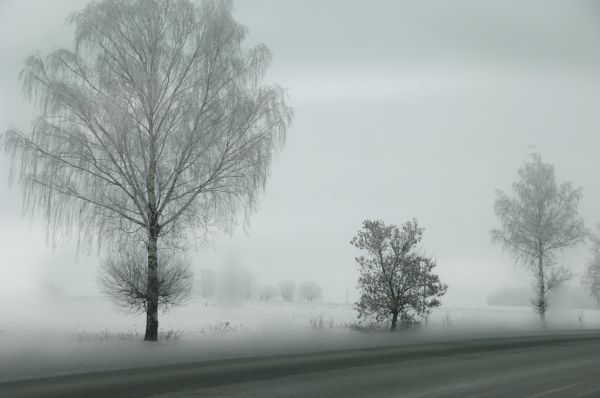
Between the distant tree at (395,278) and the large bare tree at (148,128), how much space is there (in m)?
8.28

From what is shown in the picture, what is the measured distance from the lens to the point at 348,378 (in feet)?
31.7

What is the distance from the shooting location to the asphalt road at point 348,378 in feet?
27.0

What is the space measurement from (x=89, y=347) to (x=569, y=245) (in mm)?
34766

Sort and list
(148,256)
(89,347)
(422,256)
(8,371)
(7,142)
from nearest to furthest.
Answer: (8,371), (89,347), (7,142), (148,256), (422,256)

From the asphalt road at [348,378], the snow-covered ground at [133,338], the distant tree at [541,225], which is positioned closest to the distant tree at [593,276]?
the distant tree at [541,225]

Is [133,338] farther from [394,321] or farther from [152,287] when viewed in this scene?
[394,321]

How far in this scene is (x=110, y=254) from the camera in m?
16.9

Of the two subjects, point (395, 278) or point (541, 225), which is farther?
point (541, 225)

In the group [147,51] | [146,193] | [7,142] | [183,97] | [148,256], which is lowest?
[148,256]

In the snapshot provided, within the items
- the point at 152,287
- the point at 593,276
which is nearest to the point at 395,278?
the point at 152,287

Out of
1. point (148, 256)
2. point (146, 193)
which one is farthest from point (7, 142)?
point (148, 256)

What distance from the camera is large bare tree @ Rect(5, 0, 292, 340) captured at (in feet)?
52.8

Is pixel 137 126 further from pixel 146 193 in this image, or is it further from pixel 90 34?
pixel 90 34

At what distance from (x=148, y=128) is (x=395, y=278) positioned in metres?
12.8
